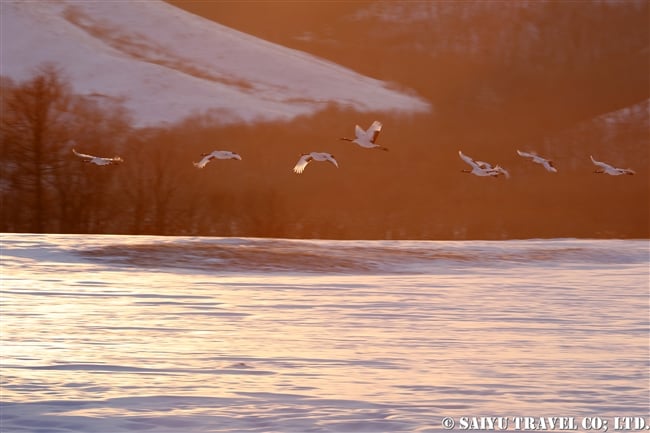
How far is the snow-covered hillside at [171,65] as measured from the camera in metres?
69.2

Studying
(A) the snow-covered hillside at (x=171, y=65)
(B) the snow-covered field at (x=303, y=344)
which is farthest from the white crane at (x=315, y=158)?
(A) the snow-covered hillside at (x=171, y=65)

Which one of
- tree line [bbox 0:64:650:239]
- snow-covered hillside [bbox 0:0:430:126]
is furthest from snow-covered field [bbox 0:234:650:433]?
snow-covered hillside [bbox 0:0:430:126]

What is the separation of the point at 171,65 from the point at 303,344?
6708 centimetres

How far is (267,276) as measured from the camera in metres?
20.8

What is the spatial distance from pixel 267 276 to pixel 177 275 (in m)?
1.41

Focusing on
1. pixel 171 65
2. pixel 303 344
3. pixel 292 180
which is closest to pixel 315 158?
pixel 303 344

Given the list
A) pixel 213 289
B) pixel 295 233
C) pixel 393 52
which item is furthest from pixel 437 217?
pixel 213 289

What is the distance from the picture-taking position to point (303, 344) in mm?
12070

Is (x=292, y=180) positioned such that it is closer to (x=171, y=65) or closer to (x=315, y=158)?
(x=171, y=65)

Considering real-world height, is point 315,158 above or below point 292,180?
below

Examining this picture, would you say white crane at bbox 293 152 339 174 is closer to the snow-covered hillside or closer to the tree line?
the tree line

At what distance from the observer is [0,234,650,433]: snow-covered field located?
29.8 feet

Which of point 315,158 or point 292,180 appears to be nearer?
point 315,158

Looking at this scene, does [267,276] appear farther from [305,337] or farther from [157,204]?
[157,204]
